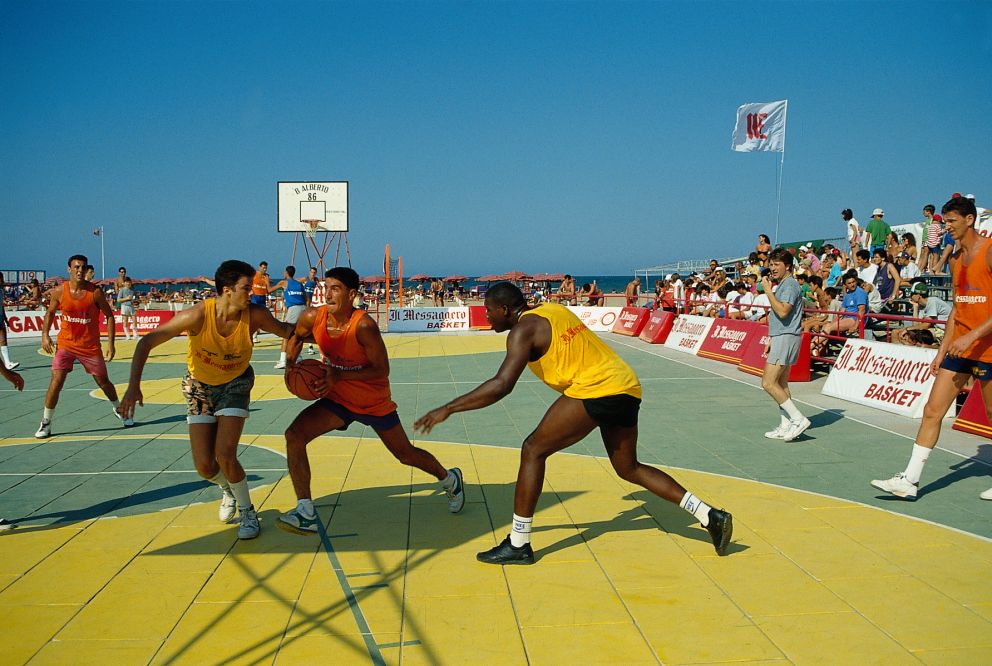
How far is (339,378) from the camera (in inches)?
216

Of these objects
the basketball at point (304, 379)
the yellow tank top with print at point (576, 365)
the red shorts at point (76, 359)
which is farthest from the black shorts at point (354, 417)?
the red shorts at point (76, 359)

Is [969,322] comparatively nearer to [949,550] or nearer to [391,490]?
[949,550]

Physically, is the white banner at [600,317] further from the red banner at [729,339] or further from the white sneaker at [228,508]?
the white sneaker at [228,508]

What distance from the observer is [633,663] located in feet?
12.1

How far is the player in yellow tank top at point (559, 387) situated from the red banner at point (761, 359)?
890 centimetres

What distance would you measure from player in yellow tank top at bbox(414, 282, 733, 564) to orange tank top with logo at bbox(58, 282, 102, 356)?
6715 millimetres

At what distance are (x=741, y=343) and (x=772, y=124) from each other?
13239 mm

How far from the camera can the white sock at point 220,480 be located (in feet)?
18.5

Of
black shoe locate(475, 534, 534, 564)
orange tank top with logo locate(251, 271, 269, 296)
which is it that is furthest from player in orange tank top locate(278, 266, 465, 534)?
orange tank top with logo locate(251, 271, 269, 296)

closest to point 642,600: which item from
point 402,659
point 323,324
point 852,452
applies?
point 402,659

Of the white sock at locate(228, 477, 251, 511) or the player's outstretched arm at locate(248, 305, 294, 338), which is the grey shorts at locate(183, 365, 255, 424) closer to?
the player's outstretched arm at locate(248, 305, 294, 338)

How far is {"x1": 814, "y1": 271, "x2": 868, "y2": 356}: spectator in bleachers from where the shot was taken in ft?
41.6

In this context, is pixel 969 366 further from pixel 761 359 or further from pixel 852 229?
pixel 852 229

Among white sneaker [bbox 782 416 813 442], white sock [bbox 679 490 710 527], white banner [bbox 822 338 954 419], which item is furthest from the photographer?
white banner [bbox 822 338 954 419]
